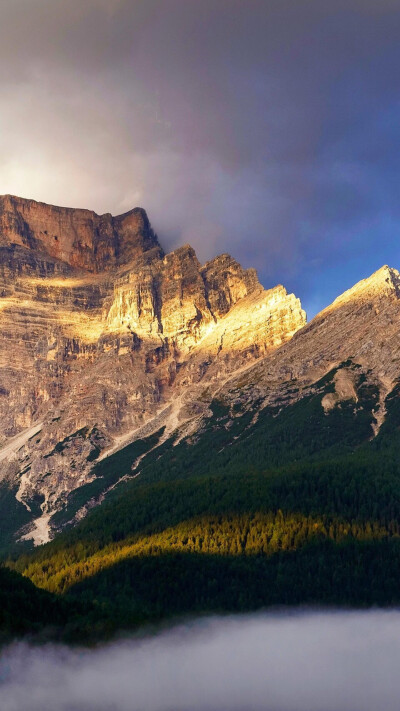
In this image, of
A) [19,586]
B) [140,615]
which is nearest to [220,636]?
[140,615]

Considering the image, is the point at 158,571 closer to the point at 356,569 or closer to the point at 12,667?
the point at 356,569

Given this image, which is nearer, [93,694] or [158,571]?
[93,694]

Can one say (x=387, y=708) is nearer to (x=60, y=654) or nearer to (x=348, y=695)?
(x=348, y=695)

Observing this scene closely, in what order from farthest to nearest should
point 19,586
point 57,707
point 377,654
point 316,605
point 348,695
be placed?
point 316,605
point 19,586
point 377,654
point 348,695
point 57,707

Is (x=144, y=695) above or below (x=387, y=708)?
above

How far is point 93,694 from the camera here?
5640 inches

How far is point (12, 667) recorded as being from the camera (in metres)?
142

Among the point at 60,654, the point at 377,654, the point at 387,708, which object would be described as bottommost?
the point at 387,708

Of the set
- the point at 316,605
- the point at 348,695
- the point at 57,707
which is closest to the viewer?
the point at 57,707

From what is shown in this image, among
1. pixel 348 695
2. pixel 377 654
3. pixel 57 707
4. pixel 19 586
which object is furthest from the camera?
pixel 19 586

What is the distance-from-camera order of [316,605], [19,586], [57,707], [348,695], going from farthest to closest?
1. [316,605]
2. [19,586]
3. [348,695]
4. [57,707]

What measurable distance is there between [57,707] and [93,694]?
6.63 metres

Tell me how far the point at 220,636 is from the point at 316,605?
2709cm

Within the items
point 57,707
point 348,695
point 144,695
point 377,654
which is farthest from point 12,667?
point 377,654
